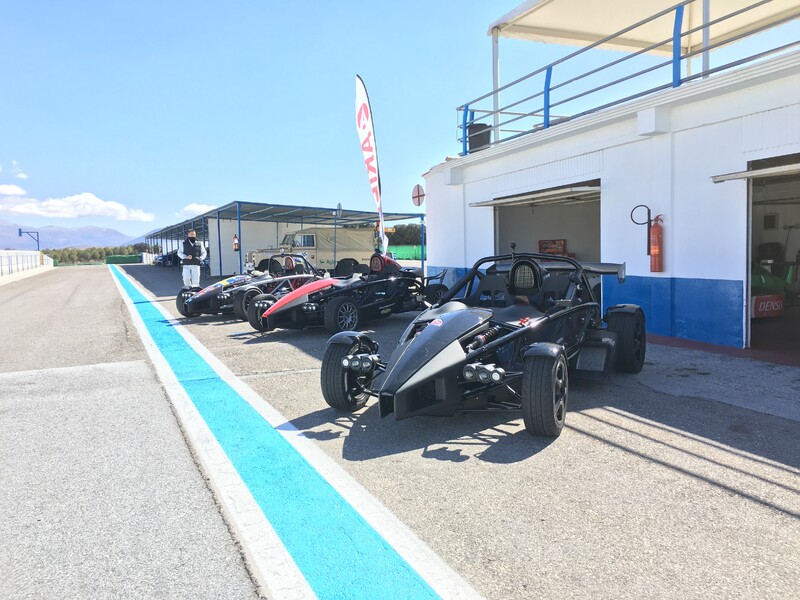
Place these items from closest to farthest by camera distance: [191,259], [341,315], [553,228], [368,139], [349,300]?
1. [341,315]
2. [349,300]
3. [368,139]
4. [191,259]
5. [553,228]

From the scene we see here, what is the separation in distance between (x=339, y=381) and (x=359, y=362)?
26 cm

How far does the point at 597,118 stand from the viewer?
9086 millimetres

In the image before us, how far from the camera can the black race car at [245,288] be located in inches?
433

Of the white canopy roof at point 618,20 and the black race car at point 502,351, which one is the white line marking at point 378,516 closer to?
the black race car at point 502,351

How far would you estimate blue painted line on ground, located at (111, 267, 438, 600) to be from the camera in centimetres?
246

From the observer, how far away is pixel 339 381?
15.5 feet

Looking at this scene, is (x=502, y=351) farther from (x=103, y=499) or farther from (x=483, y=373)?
(x=103, y=499)

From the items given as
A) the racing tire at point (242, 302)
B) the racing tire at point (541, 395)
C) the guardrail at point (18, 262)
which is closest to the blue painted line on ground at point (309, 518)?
the racing tire at point (541, 395)

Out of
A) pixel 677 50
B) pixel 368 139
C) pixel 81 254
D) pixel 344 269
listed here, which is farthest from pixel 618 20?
pixel 81 254

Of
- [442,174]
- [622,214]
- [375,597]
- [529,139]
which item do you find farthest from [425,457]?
[442,174]

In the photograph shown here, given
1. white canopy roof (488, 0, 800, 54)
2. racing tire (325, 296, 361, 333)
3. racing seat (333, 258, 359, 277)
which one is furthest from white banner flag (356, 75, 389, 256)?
racing tire (325, 296, 361, 333)

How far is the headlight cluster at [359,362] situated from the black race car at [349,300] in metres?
4.01

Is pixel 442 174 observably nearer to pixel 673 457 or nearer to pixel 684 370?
pixel 684 370

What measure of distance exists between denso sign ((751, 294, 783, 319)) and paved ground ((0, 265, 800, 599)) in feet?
12.7
